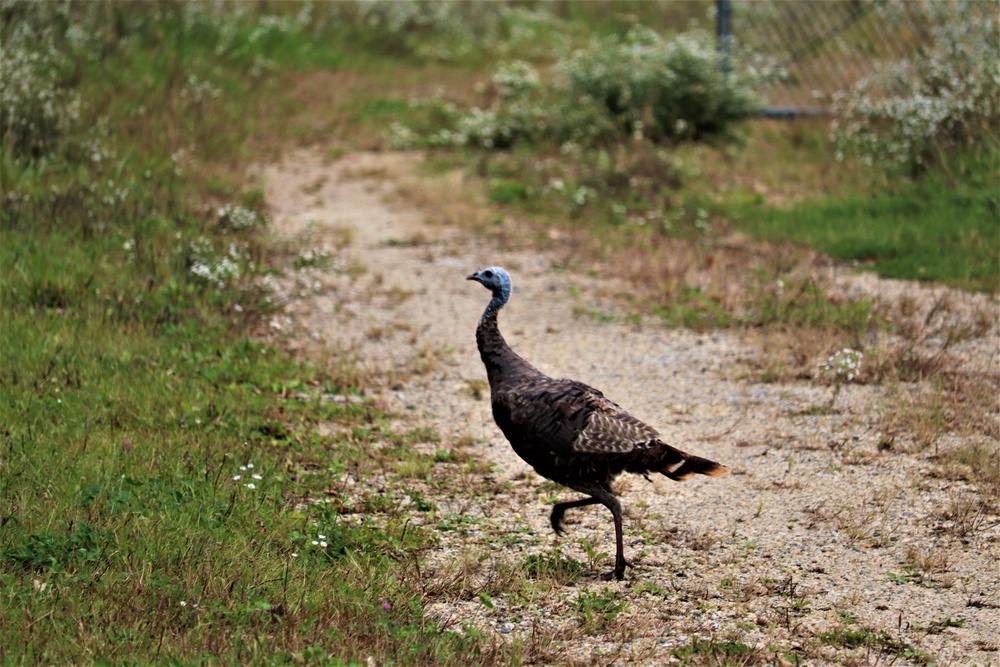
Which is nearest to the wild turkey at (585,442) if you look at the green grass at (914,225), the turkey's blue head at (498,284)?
the turkey's blue head at (498,284)

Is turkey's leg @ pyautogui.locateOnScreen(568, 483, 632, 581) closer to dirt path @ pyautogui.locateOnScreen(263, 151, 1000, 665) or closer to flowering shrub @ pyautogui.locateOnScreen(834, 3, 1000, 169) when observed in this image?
dirt path @ pyautogui.locateOnScreen(263, 151, 1000, 665)

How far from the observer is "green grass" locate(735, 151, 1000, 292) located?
9.75 meters

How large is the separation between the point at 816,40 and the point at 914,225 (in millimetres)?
5652

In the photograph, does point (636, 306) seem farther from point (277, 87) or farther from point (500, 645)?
point (277, 87)

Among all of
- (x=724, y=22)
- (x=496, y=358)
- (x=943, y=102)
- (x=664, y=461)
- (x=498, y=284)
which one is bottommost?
(x=664, y=461)

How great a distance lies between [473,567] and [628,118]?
31.3 ft

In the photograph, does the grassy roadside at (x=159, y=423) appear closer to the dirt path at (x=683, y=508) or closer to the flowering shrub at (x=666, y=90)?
the dirt path at (x=683, y=508)

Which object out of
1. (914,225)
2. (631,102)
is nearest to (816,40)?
(631,102)

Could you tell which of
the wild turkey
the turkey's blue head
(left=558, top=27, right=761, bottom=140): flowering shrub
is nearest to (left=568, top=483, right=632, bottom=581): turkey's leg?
the wild turkey

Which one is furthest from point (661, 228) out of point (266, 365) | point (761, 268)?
point (266, 365)

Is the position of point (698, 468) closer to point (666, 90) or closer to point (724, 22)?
point (666, 90)

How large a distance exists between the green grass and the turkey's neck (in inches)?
213

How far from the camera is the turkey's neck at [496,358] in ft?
18.2

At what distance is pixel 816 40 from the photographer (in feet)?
50.3
